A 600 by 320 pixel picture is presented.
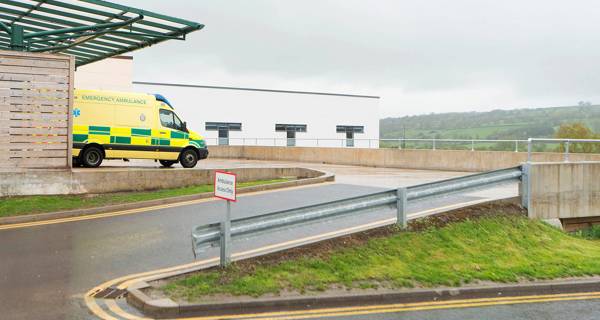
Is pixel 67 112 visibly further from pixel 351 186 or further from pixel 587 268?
pixel 587 268

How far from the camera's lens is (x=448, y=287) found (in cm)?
Result: 747

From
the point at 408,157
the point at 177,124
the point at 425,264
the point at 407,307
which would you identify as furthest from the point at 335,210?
the point at 408,157

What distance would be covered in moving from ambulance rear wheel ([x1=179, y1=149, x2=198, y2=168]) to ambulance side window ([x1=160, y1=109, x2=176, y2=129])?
1080 mm

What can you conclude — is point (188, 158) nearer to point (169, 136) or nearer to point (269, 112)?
point (169, 136)

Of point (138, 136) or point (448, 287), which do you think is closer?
point (448, 287)

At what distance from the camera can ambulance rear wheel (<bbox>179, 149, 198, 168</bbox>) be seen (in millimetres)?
20078

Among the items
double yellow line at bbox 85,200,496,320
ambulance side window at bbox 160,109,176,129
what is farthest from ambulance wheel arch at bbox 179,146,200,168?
double yellow line at bbox 85,200,496,320

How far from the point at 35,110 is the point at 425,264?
10929 millimetres

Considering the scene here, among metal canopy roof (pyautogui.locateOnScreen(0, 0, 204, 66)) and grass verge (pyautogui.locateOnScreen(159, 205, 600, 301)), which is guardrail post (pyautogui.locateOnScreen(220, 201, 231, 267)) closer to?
grass verge (pyautogui.locateOnScreen(159, 205, 600, 301))


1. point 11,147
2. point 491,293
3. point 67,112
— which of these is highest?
point 67,112

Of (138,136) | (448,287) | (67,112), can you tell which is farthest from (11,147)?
(448,287)

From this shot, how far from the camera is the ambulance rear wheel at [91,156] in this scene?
58.3 feet

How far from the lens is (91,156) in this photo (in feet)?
59.1

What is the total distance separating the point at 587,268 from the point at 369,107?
49.0 meters
